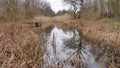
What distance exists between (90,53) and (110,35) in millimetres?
3211

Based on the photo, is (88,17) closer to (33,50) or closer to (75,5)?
(75,5)

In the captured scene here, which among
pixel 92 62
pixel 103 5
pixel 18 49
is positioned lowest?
pixel 92 62

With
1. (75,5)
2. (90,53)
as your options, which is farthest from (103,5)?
(90,53)

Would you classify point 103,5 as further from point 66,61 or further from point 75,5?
point 66,61

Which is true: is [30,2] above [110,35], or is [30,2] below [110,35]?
above

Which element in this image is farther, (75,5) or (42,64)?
(75,5)

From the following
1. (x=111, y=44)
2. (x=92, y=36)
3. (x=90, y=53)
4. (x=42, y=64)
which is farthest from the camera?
(x=92, y=36)

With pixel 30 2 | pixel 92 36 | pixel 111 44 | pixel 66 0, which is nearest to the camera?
pixel 111 44

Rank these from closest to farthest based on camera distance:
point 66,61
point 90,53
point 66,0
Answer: point 66,61, point 90,53, point 66,0

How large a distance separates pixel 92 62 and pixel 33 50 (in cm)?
229

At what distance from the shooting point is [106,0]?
27.1m

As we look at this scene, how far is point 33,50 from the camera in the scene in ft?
26.8

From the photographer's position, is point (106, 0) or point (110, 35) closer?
point (110, 35)

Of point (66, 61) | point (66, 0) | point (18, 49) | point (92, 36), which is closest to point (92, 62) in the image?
point (66, 61)
